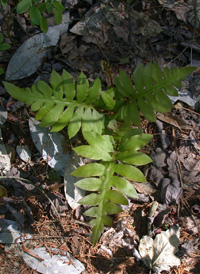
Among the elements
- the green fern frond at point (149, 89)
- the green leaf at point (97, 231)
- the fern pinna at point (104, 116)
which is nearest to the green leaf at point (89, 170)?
the fern pinna at point (104, 116)

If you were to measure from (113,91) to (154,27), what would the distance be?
42.5 inches

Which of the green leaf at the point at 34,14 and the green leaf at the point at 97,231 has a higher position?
the green leaf at the point at 34,14

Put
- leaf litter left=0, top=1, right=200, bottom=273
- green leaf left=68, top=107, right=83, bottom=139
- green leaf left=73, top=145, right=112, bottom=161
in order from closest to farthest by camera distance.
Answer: green leaf left=73, top=145, right=112, bottom=161, green leaf left=68, top=107, right=83, bottom=139, leaf litter left=0, top=1, right=200, bottom=273

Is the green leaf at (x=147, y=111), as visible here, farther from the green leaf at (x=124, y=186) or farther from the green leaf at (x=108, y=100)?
the green leaf at (x=124, y=186)

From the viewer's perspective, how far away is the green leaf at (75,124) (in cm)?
257

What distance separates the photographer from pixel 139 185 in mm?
3020

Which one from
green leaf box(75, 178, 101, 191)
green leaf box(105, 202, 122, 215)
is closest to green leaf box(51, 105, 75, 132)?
green leaf box(75, 178, 101, 191)

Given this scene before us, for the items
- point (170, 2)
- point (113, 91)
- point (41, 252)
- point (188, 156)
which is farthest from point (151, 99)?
point (41, 252)

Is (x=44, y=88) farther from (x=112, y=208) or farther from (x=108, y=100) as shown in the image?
(x=112, y=208)

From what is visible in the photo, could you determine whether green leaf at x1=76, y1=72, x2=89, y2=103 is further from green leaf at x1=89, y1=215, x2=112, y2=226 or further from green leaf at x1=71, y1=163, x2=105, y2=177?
green leaf at x1=89, y1=215, x2=112, y2=226

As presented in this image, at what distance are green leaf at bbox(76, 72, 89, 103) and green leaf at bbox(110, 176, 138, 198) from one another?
32.6 inches

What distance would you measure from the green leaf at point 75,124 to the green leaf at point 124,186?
1.82 ft

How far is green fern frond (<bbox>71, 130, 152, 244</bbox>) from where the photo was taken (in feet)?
7.70

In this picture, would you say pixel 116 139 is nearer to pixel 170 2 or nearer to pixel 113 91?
pixel 113 91
